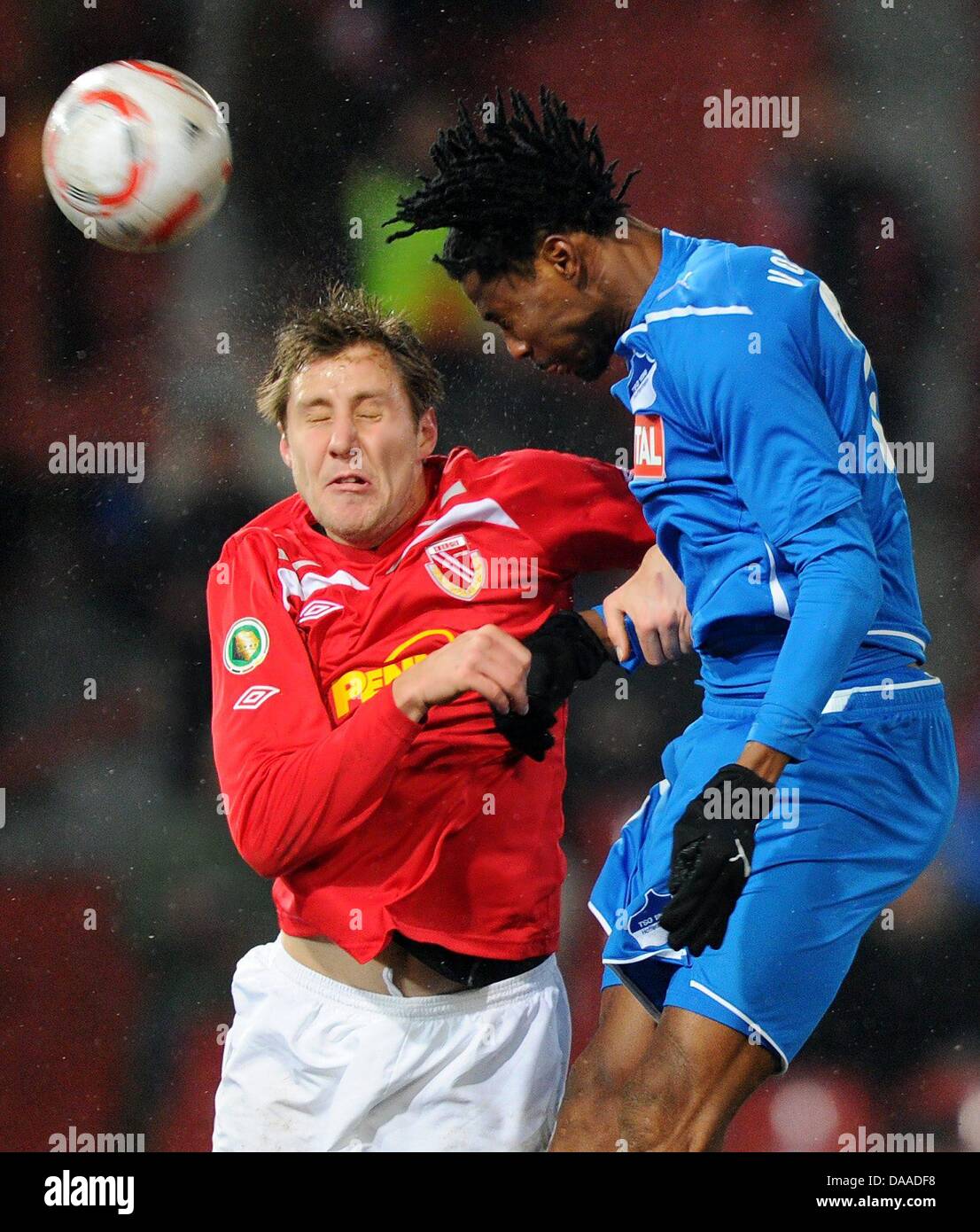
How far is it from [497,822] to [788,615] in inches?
23.8

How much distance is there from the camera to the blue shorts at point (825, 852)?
1.78 m

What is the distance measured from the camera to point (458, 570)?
7.22 feet

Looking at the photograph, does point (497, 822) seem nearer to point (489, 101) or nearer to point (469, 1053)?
point (469, 1053)

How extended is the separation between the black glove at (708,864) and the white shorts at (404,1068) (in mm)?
521

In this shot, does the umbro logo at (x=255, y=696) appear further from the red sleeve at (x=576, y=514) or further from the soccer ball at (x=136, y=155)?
the soccer ball at (x=136, y=155)

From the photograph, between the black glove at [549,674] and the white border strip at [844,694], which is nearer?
the white border strip at [844,694]

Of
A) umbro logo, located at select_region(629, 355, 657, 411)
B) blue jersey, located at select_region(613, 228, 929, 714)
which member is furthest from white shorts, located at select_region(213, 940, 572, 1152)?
umbro logo, located at select_region(629, 355, 657, 411)

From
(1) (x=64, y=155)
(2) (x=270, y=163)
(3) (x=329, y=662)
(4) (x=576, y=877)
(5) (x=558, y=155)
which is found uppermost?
(2) (x=270, y=163)

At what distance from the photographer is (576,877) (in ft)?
9.79

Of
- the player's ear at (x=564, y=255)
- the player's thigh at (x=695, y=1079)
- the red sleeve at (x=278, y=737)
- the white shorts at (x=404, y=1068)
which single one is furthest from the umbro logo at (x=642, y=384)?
the white shorts at (x=404, y=1068)

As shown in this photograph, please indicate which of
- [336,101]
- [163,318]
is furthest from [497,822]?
[336,101]

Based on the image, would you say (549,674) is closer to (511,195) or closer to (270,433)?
(511,195)
